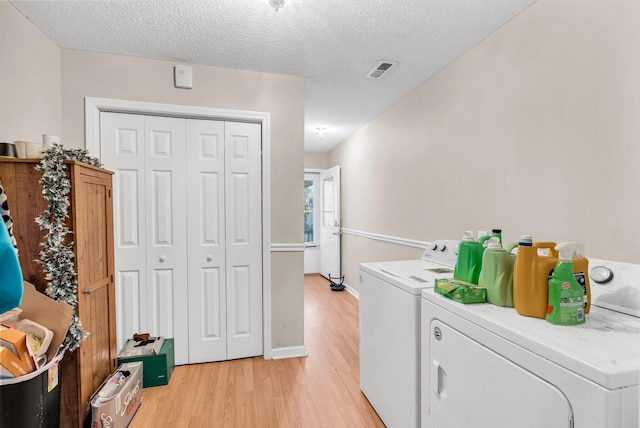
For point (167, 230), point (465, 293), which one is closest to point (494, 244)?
point (465, 293)

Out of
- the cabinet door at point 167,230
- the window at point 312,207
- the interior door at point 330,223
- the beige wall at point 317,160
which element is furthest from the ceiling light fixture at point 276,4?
the window at point 312,207

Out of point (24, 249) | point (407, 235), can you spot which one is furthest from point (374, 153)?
point (24, 249)

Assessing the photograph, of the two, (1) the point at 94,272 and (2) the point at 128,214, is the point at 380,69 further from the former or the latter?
(1) the point at 94,272

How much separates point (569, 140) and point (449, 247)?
849 mm

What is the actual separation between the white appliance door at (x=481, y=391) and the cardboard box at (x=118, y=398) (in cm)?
160

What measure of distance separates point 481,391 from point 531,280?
0.41 m

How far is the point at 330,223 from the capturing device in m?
5.43

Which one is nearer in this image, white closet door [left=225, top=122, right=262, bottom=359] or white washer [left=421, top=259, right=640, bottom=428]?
white washer [left=421, top=259, right=640, bottom=428]

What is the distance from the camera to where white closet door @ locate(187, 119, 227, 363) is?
7.98 ft

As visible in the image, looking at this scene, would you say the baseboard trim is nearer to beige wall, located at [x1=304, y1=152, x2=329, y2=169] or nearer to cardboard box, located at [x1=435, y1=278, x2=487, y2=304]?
beige wall, located at [x1=304, y1=152, x2=329, y2=169]

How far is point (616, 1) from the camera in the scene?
133cm

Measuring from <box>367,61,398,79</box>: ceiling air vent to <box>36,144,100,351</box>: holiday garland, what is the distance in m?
2.15

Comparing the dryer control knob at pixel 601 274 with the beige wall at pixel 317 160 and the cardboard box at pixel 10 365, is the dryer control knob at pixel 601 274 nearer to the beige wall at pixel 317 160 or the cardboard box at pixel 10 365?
the cardboard box at pixel 10 365

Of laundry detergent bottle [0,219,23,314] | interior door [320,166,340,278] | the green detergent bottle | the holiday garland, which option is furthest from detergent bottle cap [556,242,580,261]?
interior door [320,166,340,278]
